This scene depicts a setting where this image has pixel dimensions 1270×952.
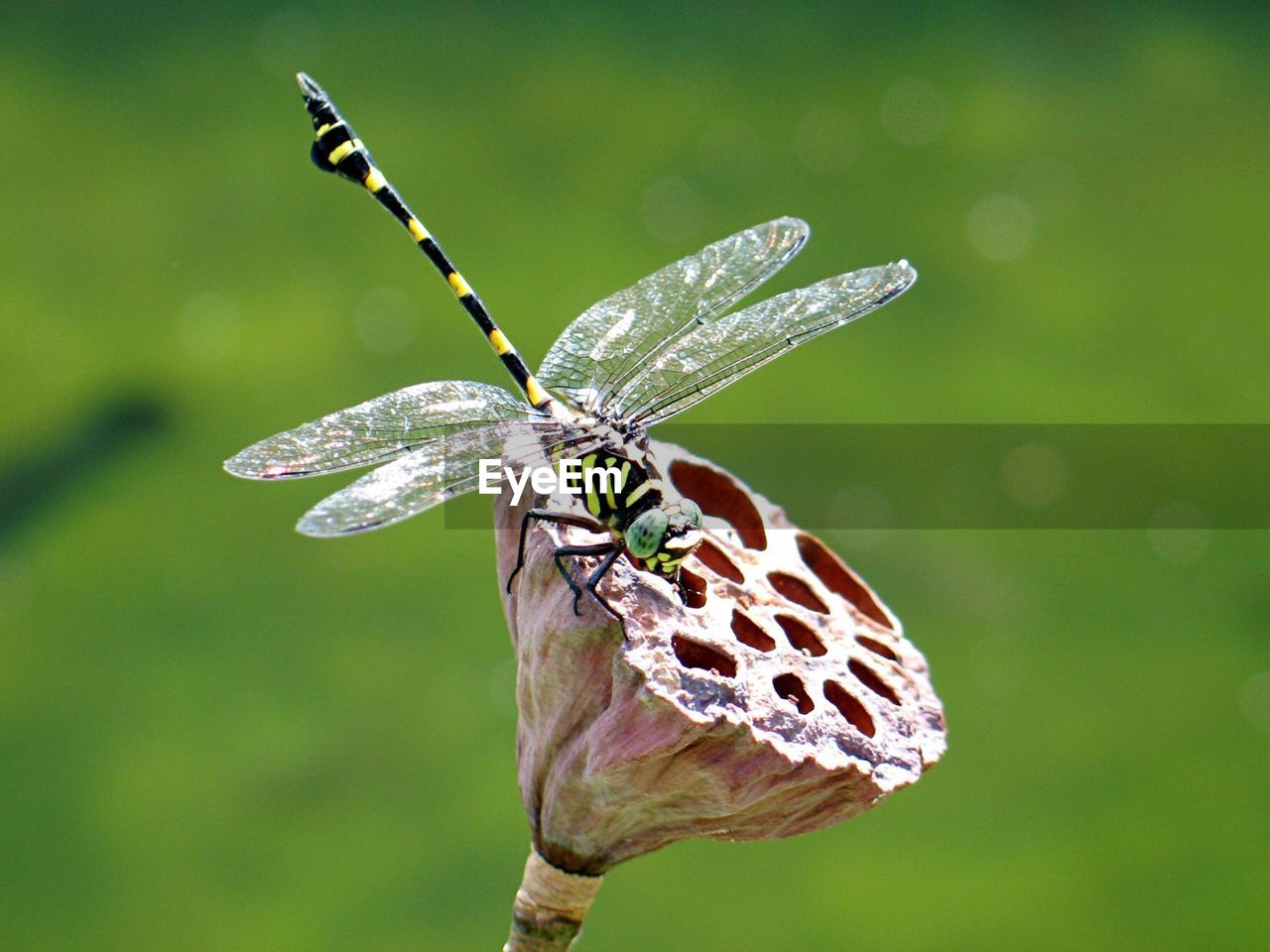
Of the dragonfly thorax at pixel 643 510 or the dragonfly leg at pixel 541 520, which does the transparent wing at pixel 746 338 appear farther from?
the dragonfly leg at pixel 541 520

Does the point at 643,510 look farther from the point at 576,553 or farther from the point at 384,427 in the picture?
the point at 384,427

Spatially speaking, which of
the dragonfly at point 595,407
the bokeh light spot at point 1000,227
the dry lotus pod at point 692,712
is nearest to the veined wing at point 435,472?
the dragonfly at point 595,407

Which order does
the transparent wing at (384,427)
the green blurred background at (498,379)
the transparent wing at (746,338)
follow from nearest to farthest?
the transparent wing at (384,427), the transparent wing at (746,338), the green blurred background at (498,379)

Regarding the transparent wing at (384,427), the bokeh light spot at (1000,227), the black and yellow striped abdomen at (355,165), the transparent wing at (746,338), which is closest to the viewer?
the transparent wing at (384,427)

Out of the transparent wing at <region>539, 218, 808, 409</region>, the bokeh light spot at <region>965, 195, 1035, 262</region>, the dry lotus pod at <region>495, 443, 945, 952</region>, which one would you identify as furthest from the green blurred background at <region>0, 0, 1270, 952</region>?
the dry lotus pod at <region>495, 443, 945, 952</region>

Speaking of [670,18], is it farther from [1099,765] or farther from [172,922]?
[172,922]

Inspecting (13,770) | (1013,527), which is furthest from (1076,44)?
(13,770)

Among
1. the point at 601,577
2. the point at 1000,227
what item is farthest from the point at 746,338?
the point at 1000,227
